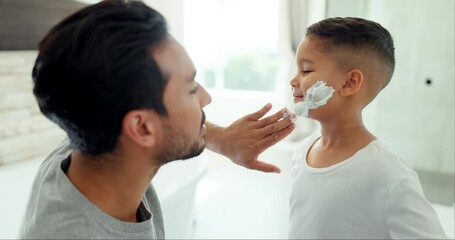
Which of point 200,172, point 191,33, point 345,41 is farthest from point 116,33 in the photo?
point 191,33

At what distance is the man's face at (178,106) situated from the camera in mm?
672

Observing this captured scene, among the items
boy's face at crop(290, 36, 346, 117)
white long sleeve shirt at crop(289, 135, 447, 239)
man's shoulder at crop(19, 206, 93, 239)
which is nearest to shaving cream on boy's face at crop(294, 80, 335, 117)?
boy's face at crop(290, 36, 346, 117)

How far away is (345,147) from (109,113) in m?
0.63

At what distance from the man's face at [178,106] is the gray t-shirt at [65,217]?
150 millimetres

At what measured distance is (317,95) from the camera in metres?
0.95

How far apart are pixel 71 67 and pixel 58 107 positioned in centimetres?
9

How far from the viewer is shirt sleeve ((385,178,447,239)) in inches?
29.8

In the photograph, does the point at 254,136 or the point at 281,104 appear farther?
the point at 281,104

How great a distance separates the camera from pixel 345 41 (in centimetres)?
94

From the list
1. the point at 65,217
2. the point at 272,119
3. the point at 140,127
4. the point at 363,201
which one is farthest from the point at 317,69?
the point at 65,217

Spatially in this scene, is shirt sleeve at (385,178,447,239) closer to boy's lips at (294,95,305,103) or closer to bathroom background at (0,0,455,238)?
boy's lips at (294,95,305,103)

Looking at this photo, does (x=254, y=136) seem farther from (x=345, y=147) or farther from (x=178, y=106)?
(x=178, y=106)

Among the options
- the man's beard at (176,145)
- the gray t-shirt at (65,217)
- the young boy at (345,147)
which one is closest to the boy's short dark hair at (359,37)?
the young boy at (345,147)

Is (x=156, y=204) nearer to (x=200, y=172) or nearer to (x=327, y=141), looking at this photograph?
(x=327, y=141)
